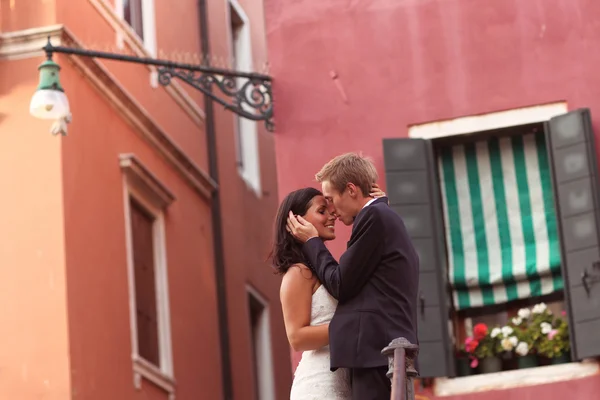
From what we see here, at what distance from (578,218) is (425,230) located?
1.17 meters

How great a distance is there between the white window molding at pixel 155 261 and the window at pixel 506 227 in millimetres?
3366

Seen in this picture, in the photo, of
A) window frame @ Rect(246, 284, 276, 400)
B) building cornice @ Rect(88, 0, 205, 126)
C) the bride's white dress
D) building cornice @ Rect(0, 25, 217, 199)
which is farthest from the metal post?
window frame @ Rect(246, 284, 276, 400)

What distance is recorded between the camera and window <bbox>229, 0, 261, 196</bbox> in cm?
1950

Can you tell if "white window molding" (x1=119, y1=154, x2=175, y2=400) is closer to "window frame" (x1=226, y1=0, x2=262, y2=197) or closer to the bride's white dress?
"window frame" (x1=226, y1=0, x2=262, y2=197)

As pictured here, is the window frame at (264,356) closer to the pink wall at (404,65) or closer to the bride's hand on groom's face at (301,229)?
the pink wall at (404,65)

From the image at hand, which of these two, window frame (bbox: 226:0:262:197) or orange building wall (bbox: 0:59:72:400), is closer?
orange building wall (bbox: 0:59:72:400)

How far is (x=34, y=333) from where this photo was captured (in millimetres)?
13062

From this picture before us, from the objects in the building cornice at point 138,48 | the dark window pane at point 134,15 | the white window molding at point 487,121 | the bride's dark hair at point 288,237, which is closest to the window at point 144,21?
the dark window pane at point 134,15

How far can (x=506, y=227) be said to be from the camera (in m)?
12.7

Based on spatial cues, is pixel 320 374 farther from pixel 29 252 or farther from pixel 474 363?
pixel 29 252

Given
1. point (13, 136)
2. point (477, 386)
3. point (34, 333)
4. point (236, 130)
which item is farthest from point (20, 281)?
point (236, 130)

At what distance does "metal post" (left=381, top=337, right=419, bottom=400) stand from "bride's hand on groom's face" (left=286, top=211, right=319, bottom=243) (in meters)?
0.78

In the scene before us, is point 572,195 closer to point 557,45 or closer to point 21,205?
point 557,45

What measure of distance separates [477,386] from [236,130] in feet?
26.1
